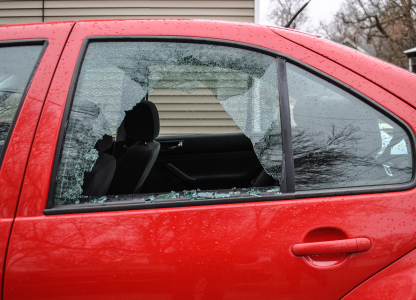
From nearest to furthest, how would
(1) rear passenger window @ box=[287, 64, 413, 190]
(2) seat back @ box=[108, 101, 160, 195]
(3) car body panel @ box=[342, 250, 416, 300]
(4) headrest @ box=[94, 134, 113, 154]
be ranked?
(3) car body panel @ box=[342, 250, 416, 300]
(1) rear passenger window @ box=[287, 64, 413, 190]
(4) headrest @ box=[94, 134, 113, 154]
(2) seat back @ box=[108, 101, 160, 195]

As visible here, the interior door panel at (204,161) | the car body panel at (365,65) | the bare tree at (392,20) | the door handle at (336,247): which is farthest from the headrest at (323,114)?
the bare tree at (392,20)

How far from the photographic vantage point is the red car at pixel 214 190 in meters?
1.06

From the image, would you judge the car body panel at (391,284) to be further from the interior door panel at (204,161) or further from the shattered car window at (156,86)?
the interior door panel at (204,161)

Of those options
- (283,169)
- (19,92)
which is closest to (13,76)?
(19,92)

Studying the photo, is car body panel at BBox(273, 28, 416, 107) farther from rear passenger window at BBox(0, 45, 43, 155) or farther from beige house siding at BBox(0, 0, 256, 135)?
beige house siding at BBox(0, 0, 256, 135)

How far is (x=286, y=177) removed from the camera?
116cm

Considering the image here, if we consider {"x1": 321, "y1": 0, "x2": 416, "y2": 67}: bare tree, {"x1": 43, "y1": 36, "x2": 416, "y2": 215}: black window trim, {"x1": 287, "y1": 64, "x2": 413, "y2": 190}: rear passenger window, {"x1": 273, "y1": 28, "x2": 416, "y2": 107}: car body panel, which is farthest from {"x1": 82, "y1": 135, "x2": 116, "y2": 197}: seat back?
{"x1": 321, "y1": 0, "x2": 416, "y2": 67}: bare tree

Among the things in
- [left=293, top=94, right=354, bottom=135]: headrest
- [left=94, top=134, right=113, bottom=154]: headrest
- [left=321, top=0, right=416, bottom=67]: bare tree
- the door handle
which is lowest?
the door handle

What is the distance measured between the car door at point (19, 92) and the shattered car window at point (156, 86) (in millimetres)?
108

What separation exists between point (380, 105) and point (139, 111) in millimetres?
1092

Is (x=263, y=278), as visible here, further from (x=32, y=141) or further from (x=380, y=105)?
(x=32, y=141)

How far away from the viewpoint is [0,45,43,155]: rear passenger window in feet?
4.09

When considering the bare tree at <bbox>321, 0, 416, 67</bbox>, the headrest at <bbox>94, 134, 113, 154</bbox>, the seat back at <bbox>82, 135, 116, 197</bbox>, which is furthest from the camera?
the bare tree at <bbox>321, 0, 416, 67</bbox>

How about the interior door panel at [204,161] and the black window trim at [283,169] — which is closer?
the black window trim at [283,169]
